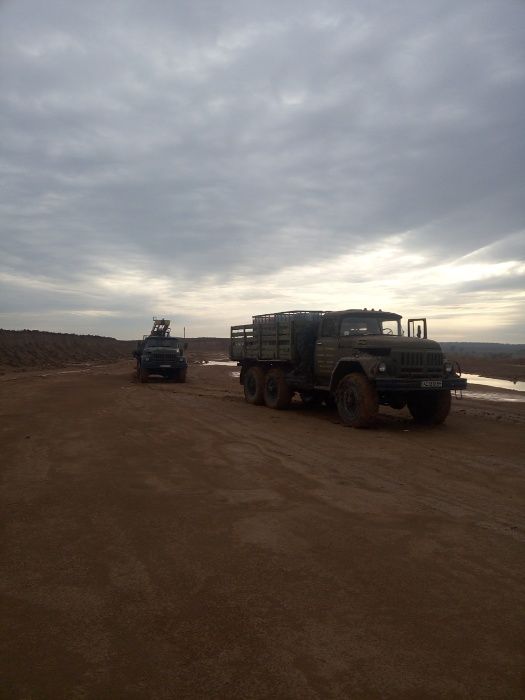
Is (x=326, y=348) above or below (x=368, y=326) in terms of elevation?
below

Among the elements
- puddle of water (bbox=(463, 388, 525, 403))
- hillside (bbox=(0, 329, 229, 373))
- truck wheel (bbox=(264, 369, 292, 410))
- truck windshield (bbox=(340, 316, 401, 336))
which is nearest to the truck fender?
truck windshield (bbox=(340, 316, 401, 336))

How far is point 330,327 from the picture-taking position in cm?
1228

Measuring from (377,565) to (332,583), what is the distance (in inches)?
18.0

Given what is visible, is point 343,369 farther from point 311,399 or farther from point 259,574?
point 259,574

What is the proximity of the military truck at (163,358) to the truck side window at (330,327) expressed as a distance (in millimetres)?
10856

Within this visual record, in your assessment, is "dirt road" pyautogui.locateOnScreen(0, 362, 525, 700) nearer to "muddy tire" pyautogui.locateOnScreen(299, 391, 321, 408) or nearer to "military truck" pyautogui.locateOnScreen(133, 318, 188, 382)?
"muddy tire" pyautogui.locateOnScreen(299, 391, 321, 408)

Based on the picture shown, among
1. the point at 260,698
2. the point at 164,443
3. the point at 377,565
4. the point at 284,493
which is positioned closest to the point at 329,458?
the point at 284,493

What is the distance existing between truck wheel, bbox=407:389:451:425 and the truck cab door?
1.83 meters

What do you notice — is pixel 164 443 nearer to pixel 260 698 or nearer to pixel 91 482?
pixel 91 482

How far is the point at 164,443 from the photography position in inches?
330

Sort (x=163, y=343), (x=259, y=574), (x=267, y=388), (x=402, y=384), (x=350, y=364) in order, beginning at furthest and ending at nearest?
(x=163, y=343), (x=267, y=388), (x=350, y=364), (x=402, y=384), (x=259, y=574)

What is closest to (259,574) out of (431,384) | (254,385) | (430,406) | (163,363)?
(431,384)

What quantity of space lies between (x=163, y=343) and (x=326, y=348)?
484 inches

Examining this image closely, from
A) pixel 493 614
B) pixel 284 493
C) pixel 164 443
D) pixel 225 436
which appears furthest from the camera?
pixel 225 436
